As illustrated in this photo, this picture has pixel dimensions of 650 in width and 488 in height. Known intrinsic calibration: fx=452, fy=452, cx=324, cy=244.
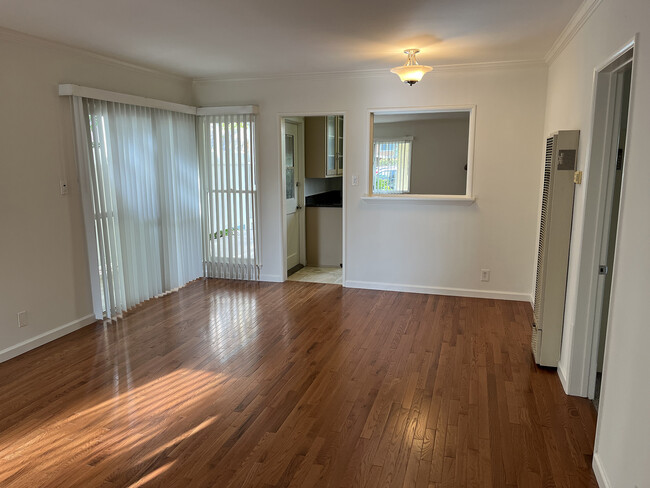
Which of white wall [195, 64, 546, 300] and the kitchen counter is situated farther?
the kitchen counter

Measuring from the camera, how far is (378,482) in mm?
2162

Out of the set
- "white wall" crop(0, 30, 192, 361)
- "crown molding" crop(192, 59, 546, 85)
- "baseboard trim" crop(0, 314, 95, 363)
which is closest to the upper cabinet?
"crown molding" crop(192, 59, 546, 85)

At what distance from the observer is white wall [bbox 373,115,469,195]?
794 cm

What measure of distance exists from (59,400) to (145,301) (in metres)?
2.08

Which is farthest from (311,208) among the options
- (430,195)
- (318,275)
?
(430,195)

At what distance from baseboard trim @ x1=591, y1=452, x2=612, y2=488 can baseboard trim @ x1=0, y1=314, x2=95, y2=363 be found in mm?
3963

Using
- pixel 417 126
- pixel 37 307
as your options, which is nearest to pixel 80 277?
pixel 37 307

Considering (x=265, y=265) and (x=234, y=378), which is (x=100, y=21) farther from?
(x=265, y=265)

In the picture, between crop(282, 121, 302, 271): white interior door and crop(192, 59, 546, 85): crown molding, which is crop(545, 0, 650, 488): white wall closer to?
crop(192, 59, 546, 85): crown molding

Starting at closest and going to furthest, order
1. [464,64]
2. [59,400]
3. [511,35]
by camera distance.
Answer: [59,400] → [511,35] → [464,64]

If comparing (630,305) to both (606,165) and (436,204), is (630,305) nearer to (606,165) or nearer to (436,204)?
(606,165)

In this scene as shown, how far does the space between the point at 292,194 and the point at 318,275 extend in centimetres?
119

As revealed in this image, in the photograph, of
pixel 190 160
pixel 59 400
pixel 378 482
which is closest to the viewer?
pixel 378 482

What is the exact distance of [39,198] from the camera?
369cm
